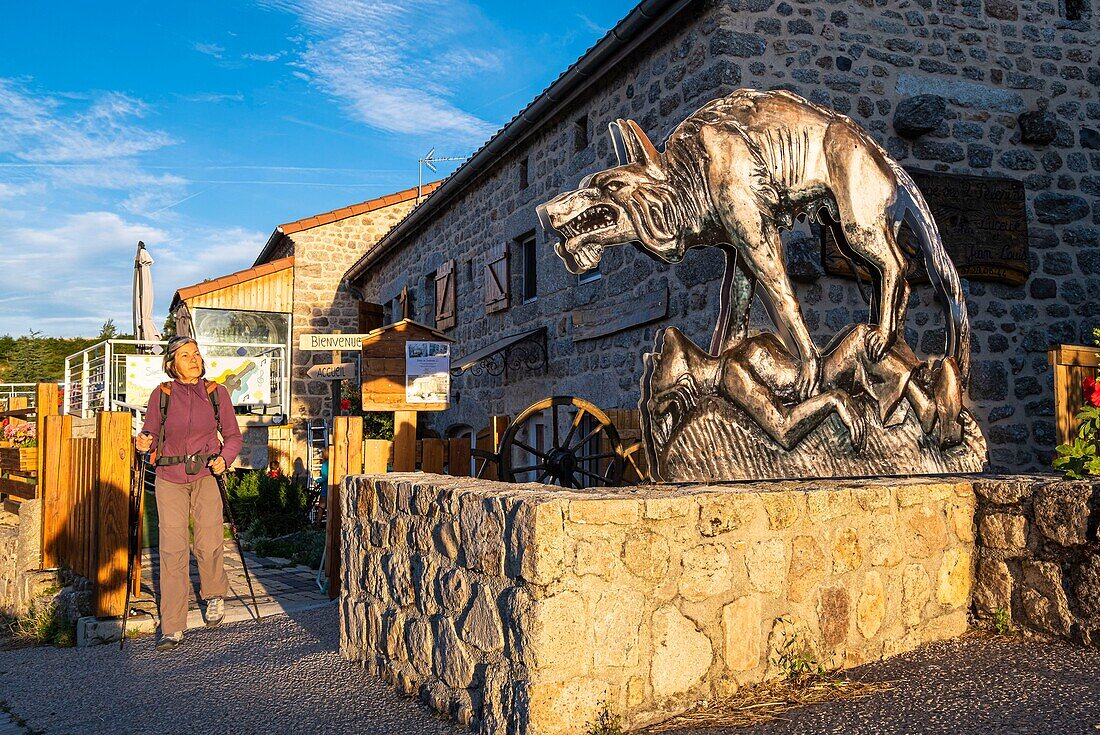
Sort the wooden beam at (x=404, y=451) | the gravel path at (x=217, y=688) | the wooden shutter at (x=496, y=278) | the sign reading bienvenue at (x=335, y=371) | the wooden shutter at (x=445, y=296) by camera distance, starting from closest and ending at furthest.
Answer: the gravel path at (x=217, y=688) → the wooden beam at (x=404, y=451) → the wooden shutter at (x=496, y=278) → the sign reading bienvenue at (x=335, y=371) → the wooden shutter at (x=445, y=296)

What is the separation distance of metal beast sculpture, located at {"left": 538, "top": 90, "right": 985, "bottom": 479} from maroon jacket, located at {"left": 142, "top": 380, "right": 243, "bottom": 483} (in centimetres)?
243

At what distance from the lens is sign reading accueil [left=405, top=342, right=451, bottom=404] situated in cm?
704

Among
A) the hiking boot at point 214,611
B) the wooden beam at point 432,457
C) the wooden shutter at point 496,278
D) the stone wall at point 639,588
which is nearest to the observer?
the stone wall at point 639,588

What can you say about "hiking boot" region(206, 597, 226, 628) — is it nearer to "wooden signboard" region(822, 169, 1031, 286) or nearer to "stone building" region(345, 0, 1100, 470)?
"stone building" region(345, 0, 1100, 470)

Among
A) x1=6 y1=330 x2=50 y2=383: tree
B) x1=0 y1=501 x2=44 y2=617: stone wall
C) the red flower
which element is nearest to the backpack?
x1=0 y1=501 x2=44 y2=617: stone wall

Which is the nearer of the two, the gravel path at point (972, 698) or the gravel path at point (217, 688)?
the gravel path at point (972, 698)

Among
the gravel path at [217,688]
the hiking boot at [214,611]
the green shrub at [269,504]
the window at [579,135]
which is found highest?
the window at [579,135]

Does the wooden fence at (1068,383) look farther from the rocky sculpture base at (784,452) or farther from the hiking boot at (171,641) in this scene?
the hiking boot at (171,641)

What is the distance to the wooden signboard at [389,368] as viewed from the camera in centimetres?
695

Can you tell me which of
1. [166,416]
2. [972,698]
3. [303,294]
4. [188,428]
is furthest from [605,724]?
[303,294]

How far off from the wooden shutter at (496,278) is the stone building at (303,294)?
280 inches

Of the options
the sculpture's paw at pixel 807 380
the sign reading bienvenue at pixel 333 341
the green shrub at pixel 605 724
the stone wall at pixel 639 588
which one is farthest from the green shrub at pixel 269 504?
the green shrub at pixel 605 724

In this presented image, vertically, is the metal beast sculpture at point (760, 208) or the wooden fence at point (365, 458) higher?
the metal beast sculpture at point (760, 208)

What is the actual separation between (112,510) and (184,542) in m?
0.84
